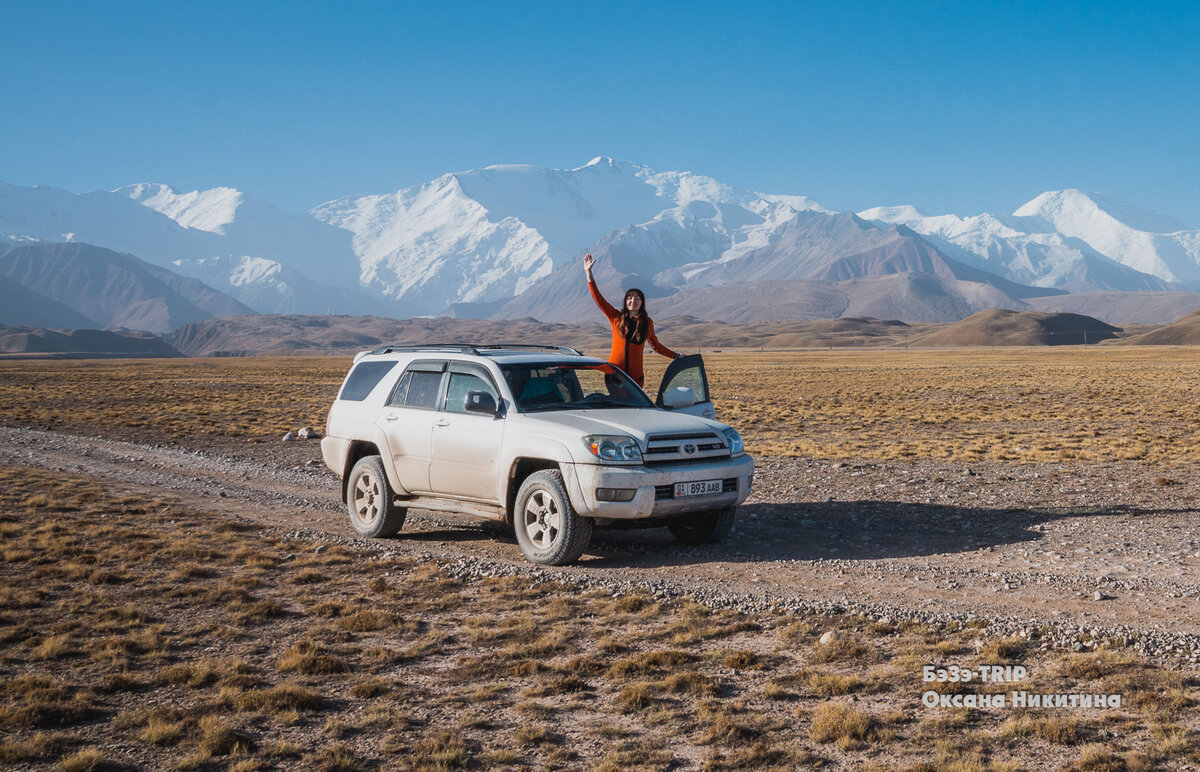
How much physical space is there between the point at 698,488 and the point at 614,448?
949 mm

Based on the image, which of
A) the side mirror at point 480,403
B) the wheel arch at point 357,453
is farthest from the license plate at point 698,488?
the wheel arch at point 357,453

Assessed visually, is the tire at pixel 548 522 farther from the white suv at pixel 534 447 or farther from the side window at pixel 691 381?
the side window at pixel 691 381

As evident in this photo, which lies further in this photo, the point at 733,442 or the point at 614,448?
the point at 733,442

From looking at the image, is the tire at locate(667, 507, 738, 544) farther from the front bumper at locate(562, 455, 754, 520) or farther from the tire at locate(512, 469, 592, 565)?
the tire at locate(512, 469, 592, 565)

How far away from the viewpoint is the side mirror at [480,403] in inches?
398

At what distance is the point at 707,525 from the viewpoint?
35.2 ft

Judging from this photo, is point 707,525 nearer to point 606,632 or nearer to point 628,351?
point 628,351

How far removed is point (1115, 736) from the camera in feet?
17.1

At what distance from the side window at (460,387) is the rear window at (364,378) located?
3.56 ft

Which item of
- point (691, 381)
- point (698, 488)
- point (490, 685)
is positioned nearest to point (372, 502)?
point (691, 381)

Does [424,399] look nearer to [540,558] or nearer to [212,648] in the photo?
[540,558]

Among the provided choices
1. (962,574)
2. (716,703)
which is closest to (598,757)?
(716,703)

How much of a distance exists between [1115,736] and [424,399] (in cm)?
756

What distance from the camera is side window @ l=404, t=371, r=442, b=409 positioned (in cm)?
1097
